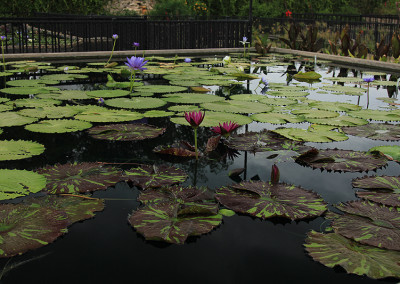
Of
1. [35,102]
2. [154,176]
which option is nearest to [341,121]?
[154,176]

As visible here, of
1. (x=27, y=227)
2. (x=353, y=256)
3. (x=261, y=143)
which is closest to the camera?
(x=353, y=256)

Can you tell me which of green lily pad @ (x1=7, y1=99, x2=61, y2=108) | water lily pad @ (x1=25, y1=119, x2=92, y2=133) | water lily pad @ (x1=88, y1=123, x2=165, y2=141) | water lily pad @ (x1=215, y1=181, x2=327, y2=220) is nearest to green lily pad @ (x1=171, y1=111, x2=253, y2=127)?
water lily pad @ (x1=88, y1=123, x2=165, y2=141)

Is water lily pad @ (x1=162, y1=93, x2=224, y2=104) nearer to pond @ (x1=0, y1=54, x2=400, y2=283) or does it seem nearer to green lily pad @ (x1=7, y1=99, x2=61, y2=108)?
pond @ (x1=0, y1=54, x2=400, y2=283)

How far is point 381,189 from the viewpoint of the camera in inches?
77.7

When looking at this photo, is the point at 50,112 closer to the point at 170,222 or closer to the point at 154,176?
the point at 154,176

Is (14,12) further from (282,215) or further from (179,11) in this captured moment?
(282,215)

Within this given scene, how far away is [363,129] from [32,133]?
7.84 ft

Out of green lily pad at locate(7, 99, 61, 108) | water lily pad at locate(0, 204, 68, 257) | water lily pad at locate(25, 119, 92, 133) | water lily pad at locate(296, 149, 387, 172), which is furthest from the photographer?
green lily pad at locate(7, 99, 61, 108)

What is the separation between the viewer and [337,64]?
801 centimetres

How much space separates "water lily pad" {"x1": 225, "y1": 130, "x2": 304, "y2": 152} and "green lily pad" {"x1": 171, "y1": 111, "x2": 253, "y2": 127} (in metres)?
0.24

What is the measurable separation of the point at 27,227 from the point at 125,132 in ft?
4.49

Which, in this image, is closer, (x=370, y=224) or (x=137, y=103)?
(x=370, y=224)

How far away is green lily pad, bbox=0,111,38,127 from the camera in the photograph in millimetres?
3036

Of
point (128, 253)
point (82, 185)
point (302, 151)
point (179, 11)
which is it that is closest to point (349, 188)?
point (302, 151)
